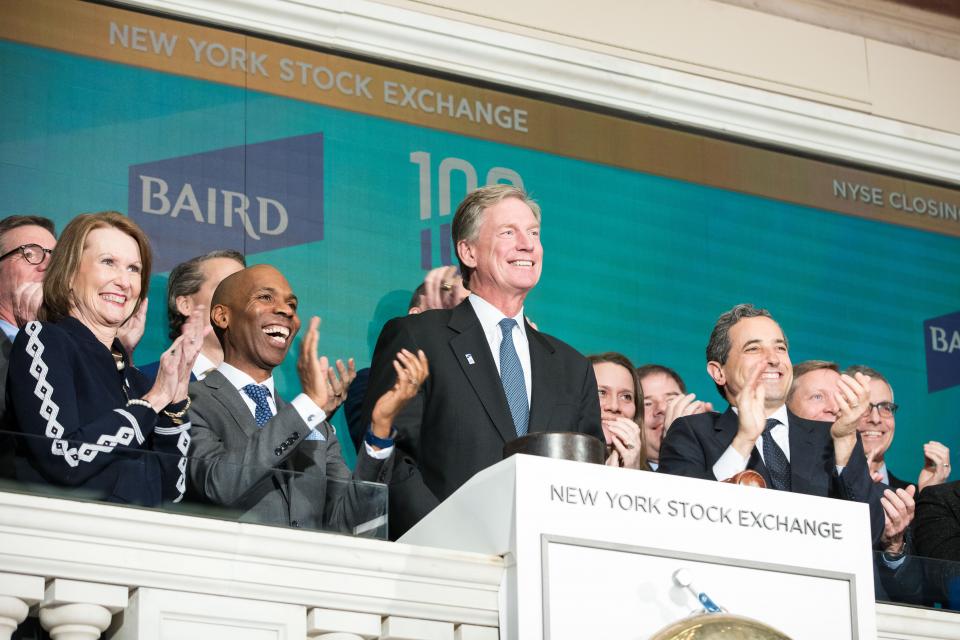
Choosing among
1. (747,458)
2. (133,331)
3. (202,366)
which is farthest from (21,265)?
(747,458)

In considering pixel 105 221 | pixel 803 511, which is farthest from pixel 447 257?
pixel 803 511

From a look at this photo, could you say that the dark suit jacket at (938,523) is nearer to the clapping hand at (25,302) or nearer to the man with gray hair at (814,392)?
the man with gray hair at (814,392)

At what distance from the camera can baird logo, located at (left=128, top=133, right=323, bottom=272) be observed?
5.61 metres

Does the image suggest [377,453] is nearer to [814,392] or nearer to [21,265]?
[21,265]

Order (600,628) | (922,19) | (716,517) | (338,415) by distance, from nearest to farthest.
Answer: (600,628)
(716,517)
(338,415)
(922,19)

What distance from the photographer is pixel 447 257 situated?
613cm

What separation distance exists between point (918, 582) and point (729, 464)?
659mm

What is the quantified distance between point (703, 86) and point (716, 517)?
3342mm

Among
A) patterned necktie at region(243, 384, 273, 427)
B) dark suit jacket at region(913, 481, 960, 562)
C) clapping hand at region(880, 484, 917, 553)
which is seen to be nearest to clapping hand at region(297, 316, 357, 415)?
patterned necktie at region(243, 384, 273, 427)

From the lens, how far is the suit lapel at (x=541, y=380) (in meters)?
4.61

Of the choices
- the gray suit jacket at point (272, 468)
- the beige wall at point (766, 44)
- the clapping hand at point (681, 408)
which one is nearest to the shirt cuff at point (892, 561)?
the clapping hand at point (681, 408)

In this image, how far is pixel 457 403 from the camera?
15.0 feet

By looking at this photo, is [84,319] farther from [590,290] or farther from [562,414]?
[590,290]

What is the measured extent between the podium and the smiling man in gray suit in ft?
1.10
